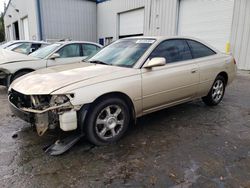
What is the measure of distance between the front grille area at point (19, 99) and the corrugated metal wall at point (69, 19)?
15.4 meters

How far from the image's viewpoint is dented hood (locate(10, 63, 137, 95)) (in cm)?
268

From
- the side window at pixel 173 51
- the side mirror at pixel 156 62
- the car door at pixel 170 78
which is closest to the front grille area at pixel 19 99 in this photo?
the car door at pixel 170 78

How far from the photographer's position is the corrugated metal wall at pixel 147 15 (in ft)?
40.7

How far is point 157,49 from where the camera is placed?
3.55 metres

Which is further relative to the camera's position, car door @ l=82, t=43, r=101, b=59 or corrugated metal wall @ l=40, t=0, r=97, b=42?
corrugated metal wall @ l=40, t=0, r=97, b=42

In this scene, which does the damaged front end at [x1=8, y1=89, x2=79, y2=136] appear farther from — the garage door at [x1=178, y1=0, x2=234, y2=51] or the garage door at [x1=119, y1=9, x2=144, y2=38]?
the garage door at [x1=119, y1=9, x2=144, y2=38]

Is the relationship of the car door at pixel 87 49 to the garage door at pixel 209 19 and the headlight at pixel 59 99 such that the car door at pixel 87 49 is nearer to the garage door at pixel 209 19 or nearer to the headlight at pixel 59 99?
the headlight at pixel 59 99

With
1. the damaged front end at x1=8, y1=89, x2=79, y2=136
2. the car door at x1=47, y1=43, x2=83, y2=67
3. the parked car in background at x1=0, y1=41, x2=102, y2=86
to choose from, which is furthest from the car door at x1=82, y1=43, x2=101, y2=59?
the damaged front end at x1=8, y1=89, x2=79, y2=136

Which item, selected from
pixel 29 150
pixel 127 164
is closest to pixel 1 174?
pixel 29 150

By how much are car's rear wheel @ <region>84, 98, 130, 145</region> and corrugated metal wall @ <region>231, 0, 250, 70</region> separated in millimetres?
8778

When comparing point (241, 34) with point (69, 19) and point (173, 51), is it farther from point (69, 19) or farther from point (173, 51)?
point (69, 19)

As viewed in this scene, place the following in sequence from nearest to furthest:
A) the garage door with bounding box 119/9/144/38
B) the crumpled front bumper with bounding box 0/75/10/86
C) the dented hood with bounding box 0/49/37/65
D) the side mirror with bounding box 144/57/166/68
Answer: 1. the side mirror with bounding box 144/57/166/68
2. the crumpled front bumper with bounding box 0/75/10/86
3. the dented hood with bounding box 0/49/37/65
4. the garage door with bounding box 119/9/144/38

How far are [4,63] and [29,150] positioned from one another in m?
3.68

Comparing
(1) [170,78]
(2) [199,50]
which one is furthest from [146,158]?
(2) [199,50]
